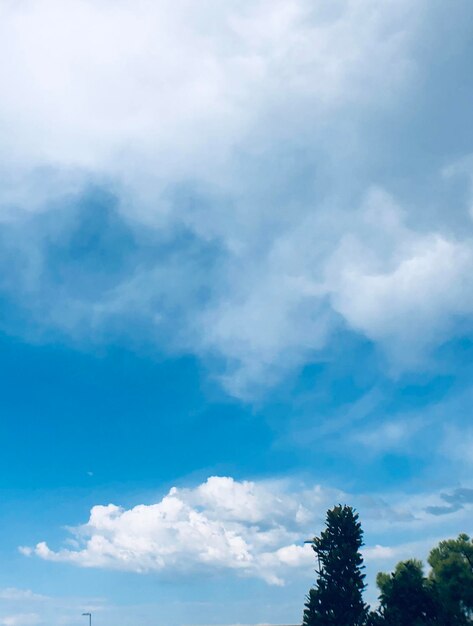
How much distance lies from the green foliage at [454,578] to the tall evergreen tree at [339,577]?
782 cm

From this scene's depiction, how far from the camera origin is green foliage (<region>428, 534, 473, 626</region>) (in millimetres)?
62031

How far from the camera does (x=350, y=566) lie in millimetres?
64188

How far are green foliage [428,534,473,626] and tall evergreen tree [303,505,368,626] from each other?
7825 millimetres

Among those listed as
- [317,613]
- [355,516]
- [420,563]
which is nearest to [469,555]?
[420,563]

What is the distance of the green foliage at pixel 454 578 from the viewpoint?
204ft

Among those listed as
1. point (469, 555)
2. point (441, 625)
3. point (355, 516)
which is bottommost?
point (441, 625)

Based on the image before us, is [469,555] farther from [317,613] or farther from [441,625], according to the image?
[317,613]

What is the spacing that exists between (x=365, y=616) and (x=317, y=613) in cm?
467

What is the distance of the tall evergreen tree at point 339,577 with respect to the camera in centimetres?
6197

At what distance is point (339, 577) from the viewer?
63.8 m

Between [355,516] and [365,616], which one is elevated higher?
[355,516]

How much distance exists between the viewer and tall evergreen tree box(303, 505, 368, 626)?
6197cm

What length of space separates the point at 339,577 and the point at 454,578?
11.3 metres

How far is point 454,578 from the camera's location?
207ft
